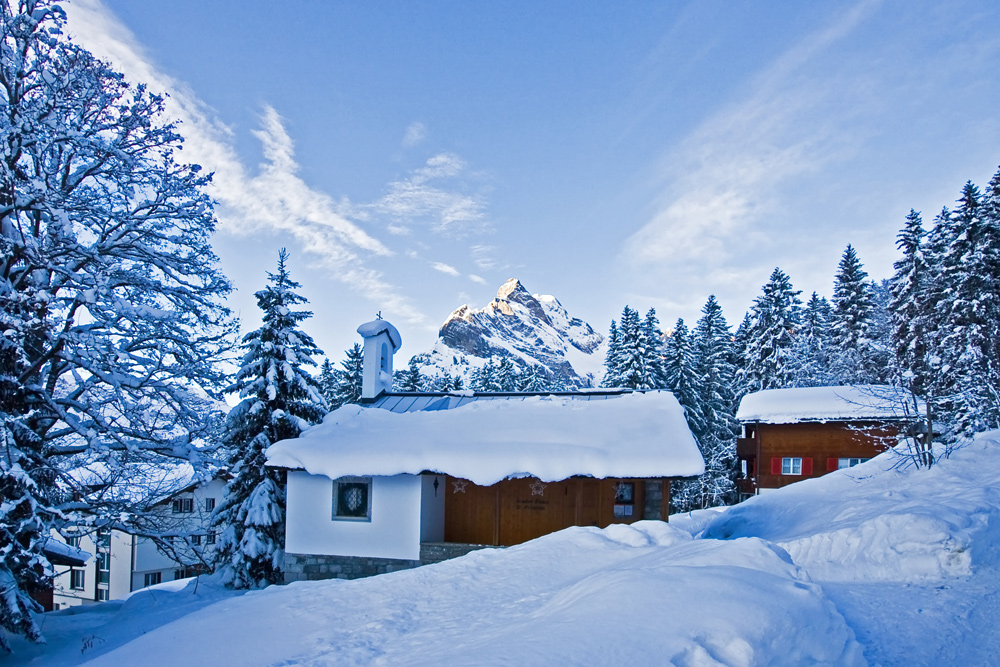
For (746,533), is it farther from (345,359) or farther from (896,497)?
(345,359)

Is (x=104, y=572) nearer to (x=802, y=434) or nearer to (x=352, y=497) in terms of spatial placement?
(x=352, y=497)

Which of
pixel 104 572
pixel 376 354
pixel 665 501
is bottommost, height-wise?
pixel 104 572

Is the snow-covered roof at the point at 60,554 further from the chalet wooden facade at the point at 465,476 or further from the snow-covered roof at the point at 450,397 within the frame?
the snow-covered roof at the point at 450,397

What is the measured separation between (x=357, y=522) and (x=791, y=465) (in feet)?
70.5

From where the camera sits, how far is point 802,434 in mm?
27266

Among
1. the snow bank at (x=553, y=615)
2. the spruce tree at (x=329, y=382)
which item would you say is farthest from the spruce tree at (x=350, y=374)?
the snow bank at (x=553, y=615)

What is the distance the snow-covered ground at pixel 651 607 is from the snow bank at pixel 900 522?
3 cm

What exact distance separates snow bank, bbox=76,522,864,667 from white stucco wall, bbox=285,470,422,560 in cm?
487

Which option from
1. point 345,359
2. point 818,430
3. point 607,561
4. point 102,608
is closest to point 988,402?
point 818,430

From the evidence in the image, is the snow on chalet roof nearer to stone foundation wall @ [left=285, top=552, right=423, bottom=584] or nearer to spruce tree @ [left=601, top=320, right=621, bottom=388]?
stone foundation wall @ [left=285, top=552, right=423, bottom=584]

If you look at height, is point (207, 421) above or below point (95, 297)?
below

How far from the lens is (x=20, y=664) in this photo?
810cm

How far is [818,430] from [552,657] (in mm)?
26806

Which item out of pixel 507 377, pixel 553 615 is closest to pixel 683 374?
pixel 507 377
